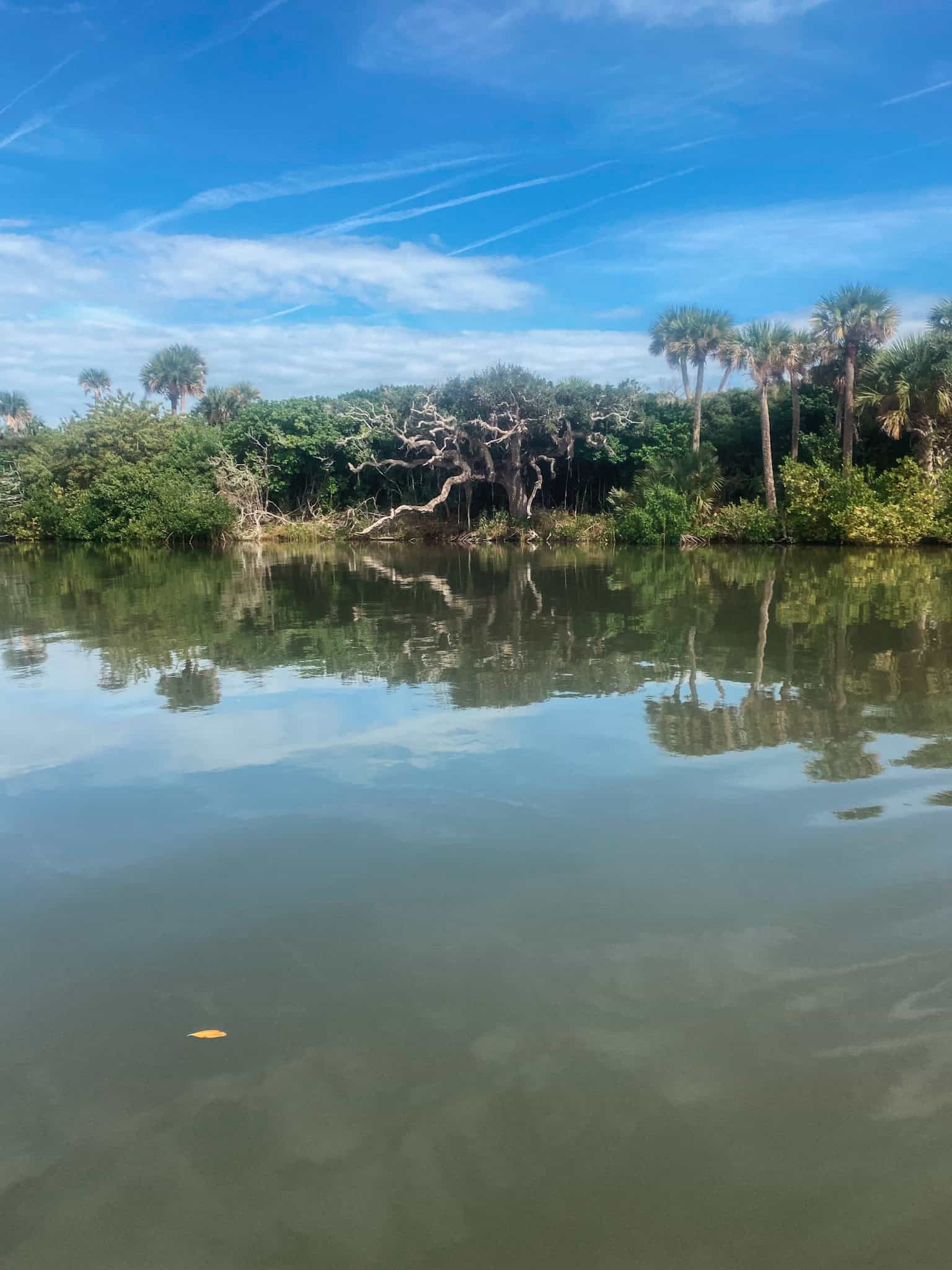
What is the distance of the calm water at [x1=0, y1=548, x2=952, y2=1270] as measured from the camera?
2686 millimetres

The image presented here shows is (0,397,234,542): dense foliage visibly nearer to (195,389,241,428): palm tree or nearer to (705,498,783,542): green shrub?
(195,389,241,428): palm tree

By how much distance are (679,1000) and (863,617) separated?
1211 centimetres

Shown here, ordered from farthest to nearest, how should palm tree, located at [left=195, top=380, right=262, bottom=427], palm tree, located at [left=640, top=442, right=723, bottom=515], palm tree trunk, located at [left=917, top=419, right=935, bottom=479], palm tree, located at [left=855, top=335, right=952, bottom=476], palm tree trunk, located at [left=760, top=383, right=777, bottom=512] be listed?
palm tree, located at [left=195, top=380, right=262, bottom=427] → palm tree, located at [left=640, top=442, right=723, bottom=515] → palm tree trunk, located at [left=760, top=383, right=777, bottom=512] → palm tree trunk, located at [left=917, top=419, right=935, bottom=479] → palm tree, located at [left=855, top=335, right=952, bottom=476]

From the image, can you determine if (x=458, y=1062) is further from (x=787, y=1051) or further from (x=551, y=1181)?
(x=787, y=1051)

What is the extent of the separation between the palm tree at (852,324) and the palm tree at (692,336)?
4.48 m

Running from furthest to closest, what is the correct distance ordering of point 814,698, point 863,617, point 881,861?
1. point 863,617
2. point 814,698
3. point 881,861

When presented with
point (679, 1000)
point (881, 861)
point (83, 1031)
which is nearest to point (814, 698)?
point (881, 861)

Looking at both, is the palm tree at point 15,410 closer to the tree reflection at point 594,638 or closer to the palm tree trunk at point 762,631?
the tree reflection at point 594,638

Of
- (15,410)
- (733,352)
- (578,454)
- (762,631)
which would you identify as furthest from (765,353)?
(15,410)

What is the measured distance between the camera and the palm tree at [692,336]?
3753 centimetres

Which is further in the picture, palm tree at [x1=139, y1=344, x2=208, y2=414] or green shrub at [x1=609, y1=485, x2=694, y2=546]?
palm tree at [x1=139, y1=344, x2=208, y2=414]

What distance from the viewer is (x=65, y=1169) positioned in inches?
113

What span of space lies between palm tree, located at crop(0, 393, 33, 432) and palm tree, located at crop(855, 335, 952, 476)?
69.7 meters

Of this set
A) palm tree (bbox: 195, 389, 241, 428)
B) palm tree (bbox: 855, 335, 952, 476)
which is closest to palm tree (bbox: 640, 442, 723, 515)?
palm tree (bbox: 855, 335, 952, 476)
